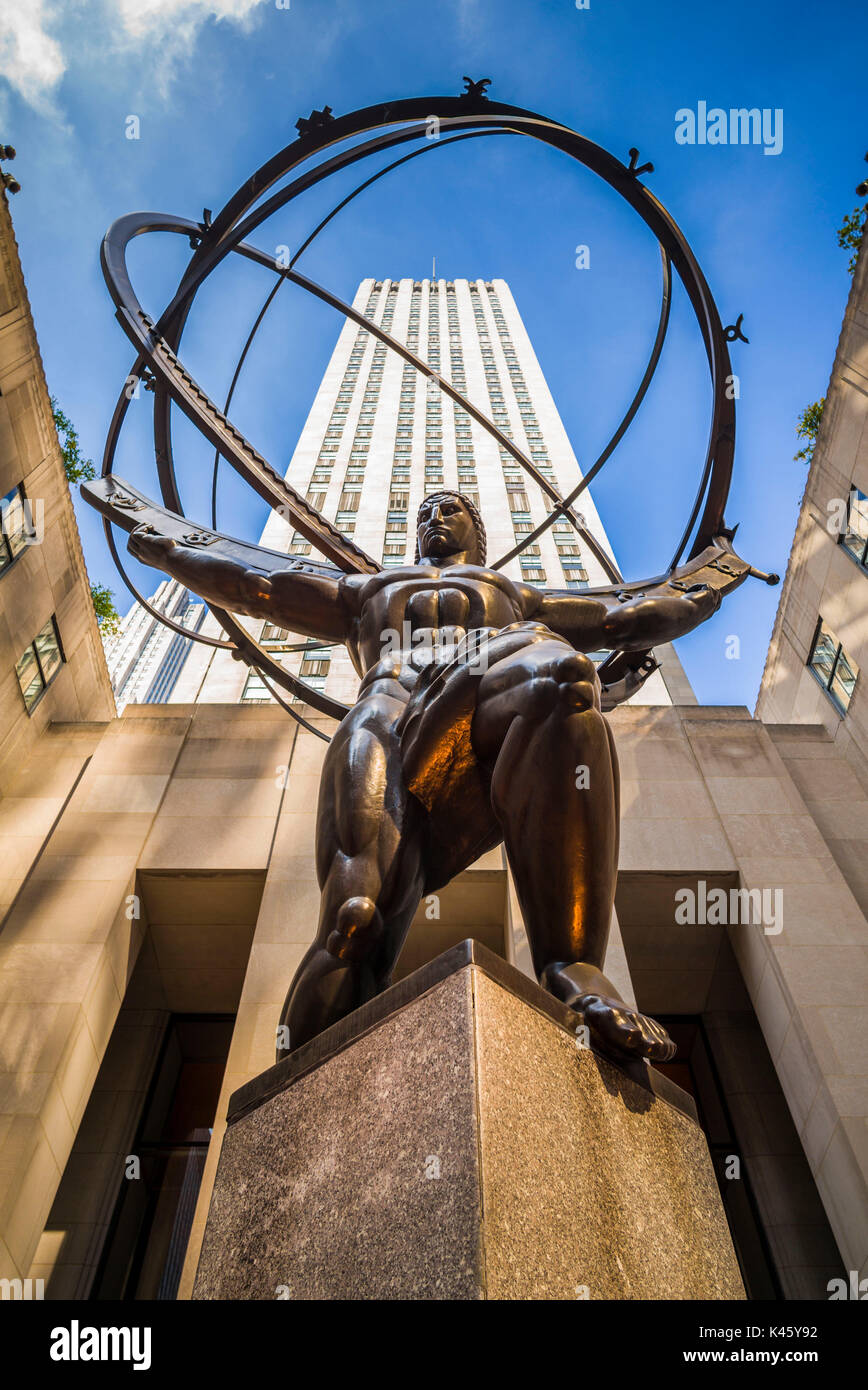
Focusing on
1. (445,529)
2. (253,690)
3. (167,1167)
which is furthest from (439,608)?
(253,690)

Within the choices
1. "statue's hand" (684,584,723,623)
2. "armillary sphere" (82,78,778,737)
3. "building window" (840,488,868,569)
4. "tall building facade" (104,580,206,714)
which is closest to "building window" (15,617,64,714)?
"armillary sphere" (82,78,778,737)

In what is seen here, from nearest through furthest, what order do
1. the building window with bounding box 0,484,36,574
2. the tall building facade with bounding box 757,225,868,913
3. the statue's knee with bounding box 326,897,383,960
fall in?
the statue's knee with bounding box 326,897,383,960 → the building window with bounding box 0,484,36,574 → the tall building facade with bounding box 757,225,868,913

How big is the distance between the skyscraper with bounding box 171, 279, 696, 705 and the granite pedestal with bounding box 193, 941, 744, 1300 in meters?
8.67

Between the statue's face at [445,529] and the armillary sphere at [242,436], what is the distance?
0.59 m

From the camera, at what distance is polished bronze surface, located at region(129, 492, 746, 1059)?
133 inches

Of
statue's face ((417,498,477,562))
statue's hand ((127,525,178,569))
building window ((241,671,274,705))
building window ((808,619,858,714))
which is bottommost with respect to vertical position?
building window ((241,671,274,705))

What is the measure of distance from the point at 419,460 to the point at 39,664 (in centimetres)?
3034

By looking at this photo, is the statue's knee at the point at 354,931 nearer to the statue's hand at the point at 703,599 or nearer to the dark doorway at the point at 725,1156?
the statue's hand at the point at 703,599

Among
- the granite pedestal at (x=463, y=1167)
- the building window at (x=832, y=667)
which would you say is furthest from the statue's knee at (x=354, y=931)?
the building window at (x=832, y=667)

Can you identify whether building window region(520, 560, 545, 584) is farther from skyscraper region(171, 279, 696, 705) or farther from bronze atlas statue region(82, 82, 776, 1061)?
bronze atlas statue region(82, 82, 776, 1061)

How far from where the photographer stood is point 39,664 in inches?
486

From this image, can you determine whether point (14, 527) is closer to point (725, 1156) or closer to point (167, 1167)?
point (167, 1167)

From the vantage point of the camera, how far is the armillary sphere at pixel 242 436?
19.4ft

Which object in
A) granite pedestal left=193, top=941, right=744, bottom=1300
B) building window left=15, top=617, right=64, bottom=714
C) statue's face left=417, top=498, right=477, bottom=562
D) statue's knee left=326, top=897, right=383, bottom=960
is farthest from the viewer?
building window left=15, top=617, right=64, bottom=714
